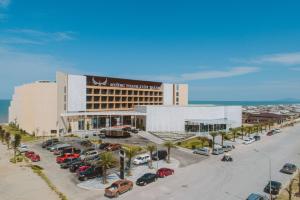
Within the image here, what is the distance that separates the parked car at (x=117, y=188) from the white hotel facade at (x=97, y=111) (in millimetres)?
54448

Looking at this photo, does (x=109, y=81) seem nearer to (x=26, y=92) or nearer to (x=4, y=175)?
(x=26, y=92)

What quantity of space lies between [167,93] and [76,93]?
46.7 metres

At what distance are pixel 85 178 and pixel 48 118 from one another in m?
53.5

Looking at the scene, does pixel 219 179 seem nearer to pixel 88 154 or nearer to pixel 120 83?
pixel 88 154

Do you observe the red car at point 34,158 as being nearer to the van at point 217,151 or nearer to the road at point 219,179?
the road at point 219,179

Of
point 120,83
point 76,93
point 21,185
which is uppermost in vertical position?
point 120,83

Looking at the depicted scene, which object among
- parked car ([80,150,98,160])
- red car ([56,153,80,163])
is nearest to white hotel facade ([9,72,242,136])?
parked car ([80,150,98,160])

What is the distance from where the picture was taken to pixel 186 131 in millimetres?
102812

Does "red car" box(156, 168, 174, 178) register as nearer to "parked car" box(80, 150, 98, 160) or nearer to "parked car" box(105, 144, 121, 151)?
"parked car" box(80, 150, 98, 160)

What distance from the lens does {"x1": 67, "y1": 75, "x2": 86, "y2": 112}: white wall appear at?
97.2m

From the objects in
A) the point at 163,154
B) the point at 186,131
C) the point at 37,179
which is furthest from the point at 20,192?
the point at 186,131

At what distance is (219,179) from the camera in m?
49.6

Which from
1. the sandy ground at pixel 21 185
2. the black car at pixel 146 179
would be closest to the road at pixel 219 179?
the black car at pixel 146 179

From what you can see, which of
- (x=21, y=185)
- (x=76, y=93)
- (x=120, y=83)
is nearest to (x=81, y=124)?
(x=76, y=93)
